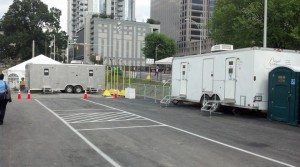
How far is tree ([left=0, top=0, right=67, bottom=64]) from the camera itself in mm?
87875

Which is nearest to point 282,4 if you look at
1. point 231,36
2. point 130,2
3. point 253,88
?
point 231,36

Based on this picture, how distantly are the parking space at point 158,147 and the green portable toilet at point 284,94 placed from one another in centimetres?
502

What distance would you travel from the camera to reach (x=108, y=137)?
13023 mm

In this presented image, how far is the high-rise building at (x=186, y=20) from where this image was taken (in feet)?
494

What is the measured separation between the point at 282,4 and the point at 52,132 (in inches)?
959

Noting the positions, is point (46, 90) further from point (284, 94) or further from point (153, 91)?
point (284, 94)

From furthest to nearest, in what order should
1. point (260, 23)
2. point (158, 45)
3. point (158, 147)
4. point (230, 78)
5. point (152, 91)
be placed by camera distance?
point (158, 45) → point (260, 23) → point (152, 91) → point (230, 78) → point (158, 147)

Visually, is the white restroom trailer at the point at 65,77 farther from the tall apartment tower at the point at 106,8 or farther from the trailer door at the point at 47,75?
the tall apartment tower at the point at 106,8

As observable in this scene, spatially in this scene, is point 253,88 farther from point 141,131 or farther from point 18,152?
point 18,152

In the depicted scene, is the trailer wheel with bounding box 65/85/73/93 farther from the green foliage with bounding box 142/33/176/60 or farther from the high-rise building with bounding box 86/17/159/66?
the high-rise building with bounding box 86/17/159/66

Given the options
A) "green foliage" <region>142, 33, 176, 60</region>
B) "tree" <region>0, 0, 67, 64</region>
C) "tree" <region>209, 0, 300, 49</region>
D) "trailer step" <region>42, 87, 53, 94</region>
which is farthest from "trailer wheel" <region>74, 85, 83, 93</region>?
"green foliage" <region>142, 33, 176, 60</region>

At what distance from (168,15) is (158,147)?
163 metres

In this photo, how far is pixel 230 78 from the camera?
67.4 ft

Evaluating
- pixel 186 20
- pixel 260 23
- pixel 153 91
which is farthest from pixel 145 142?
pixel 186 20
